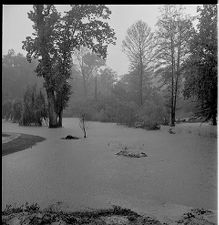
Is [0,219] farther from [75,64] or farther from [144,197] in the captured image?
[75,64]

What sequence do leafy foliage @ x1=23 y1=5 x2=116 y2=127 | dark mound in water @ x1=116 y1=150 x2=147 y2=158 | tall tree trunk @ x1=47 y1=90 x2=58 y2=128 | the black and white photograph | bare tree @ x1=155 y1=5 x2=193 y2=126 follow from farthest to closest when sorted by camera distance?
bare tree @ x1=155 y1=5 x2=193 y2=126
tall tree trunk @ x1=47 y1=90 x2=58 y2=128
dark mound in water @ x1=116 y1=150 x2=147 y2=158
leafy foliage @ x1=23 y1=5 x2=116 y2=127
the black and white photograph

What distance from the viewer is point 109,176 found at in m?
5.33

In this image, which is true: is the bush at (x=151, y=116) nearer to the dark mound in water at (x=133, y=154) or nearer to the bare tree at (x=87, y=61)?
the bare tree at (x=87, y=61)

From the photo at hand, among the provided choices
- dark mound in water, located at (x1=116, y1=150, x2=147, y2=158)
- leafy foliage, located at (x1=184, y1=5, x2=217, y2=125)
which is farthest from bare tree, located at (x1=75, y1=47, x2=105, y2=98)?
leafy foliage, located at (x1=184, y1=5, x2=217, y2=125)

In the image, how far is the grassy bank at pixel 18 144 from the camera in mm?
7793

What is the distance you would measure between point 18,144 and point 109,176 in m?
4.13

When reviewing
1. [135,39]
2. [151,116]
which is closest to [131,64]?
[135,39]

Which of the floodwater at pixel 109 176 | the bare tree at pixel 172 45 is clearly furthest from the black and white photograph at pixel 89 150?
the bare tree at pixel 172 45

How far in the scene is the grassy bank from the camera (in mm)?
7793

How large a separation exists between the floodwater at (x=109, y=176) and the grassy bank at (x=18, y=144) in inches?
13.6

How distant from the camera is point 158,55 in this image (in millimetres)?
15484

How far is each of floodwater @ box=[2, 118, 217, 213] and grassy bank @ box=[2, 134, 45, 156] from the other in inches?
13.6

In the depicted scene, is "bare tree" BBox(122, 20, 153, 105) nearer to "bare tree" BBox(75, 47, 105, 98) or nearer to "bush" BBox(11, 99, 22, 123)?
"bare tree" BBox(75, 47, 105, 98)

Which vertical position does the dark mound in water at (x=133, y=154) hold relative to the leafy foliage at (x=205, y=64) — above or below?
below
